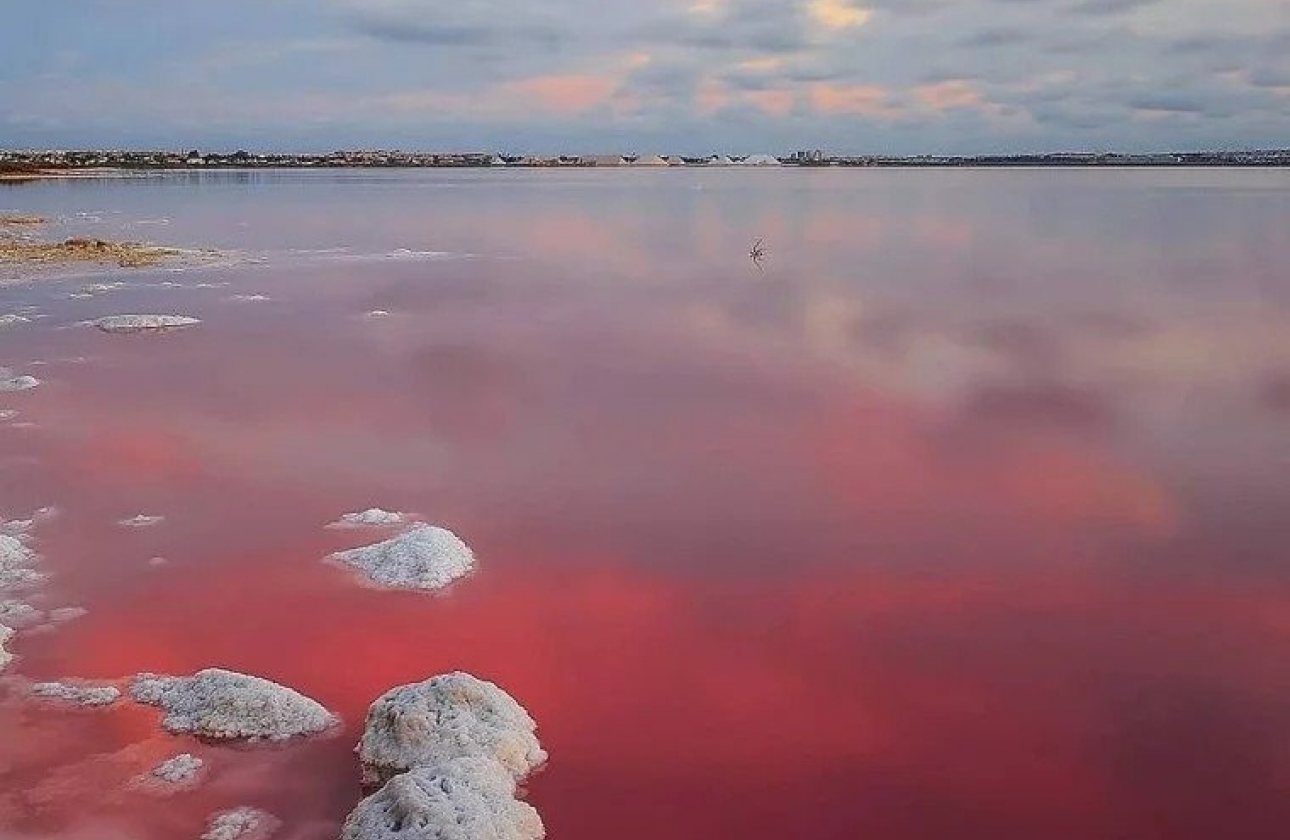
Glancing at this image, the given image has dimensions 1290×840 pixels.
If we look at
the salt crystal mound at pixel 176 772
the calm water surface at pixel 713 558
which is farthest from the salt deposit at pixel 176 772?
the calm water surface at pixel 713 558

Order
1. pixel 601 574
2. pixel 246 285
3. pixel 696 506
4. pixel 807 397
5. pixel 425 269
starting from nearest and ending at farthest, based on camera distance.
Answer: pixel 601 574
pixel 696 506
pixel 807 397
pixel 246 285
pixel 425 269

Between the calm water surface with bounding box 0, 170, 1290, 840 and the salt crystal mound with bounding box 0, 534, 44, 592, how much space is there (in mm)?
174

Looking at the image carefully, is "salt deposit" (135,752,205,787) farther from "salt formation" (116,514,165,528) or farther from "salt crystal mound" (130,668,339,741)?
"salt formation" (116,514,165,528)

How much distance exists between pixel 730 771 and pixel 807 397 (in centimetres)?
911

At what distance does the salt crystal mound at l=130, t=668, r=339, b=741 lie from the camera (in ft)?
20.4

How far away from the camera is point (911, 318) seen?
21688mm

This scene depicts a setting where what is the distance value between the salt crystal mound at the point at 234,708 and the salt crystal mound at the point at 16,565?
7.01 feet

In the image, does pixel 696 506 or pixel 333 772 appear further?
pixel 696 506

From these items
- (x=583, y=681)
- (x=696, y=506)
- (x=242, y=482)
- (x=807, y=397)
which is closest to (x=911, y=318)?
(x=807, y=397)

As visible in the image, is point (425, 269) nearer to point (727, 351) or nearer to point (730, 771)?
point (727, 351)

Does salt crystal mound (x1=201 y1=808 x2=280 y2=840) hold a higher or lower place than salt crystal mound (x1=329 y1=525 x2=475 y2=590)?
lower

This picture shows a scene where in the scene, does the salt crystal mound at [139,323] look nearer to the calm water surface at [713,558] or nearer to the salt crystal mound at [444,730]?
the calm water surface at [713,558]

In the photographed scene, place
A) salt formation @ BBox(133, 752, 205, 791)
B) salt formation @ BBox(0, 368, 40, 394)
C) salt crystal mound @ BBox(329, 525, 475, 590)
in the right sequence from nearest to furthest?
salt formation @ BBox(133, 752, 205, 791)
salt crystal mound @ BBox(329, 525, 475, 590)
salt formation @ BBox(0, 368, 40, 394)

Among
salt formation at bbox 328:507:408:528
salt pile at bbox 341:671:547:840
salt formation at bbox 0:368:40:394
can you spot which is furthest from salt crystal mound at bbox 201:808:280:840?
salt formation at bbox 0:368:40:394
